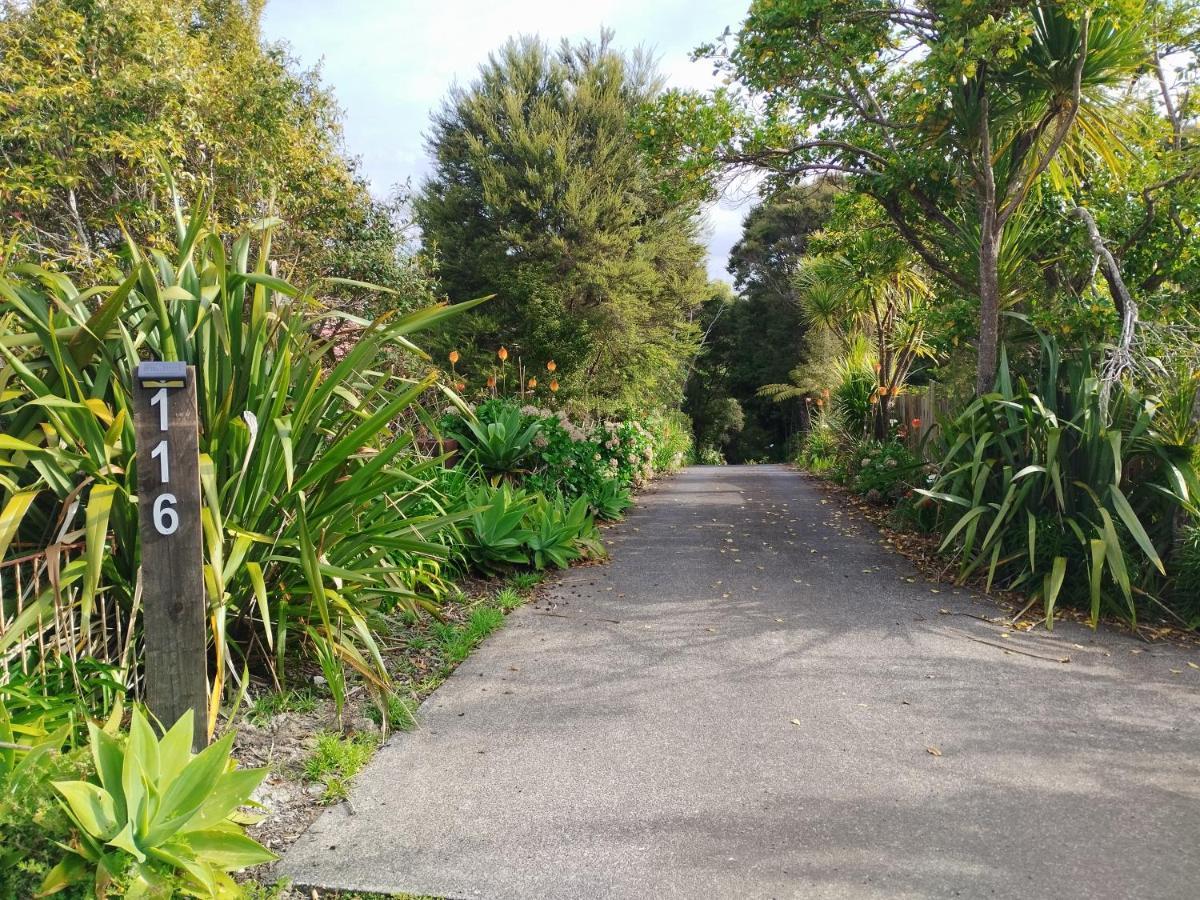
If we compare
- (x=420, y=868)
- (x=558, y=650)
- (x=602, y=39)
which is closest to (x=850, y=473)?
(x=558, y=650)

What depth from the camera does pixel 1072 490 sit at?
5.54 meters

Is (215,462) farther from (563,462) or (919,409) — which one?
(919,409)

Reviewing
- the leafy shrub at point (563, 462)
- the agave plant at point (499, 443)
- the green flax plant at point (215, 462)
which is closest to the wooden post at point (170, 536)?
the green flax plant at point (215, 462)

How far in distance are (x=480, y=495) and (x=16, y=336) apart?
11.4 feet

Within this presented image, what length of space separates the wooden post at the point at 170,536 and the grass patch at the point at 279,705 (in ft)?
2.26

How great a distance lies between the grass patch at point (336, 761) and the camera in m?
2.95

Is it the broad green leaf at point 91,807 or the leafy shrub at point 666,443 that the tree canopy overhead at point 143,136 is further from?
the leafy shrub at point 666,443

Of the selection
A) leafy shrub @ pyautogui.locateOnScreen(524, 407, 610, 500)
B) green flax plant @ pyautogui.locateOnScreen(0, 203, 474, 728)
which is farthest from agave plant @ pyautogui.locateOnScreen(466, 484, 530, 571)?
green flax plant @ pyautogui.locateOnScreen(0, 203, 474, 728)

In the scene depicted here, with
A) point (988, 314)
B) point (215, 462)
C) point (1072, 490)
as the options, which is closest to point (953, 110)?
point (988, 314)

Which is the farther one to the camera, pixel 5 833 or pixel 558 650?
pixel 558 650

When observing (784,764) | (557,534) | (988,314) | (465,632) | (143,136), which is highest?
(143,136)

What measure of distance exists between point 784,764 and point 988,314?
199 inches

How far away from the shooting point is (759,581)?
19.7ft

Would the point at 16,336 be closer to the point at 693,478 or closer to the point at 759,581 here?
the point at 759,581
